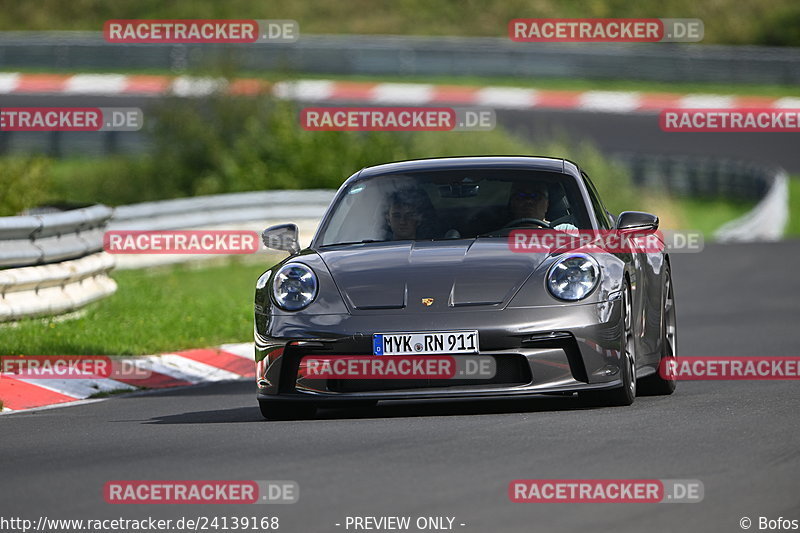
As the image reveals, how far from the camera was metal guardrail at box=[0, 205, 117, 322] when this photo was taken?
36.7 feet

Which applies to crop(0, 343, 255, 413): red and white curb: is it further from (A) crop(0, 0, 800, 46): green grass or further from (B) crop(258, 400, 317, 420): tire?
(A) crop(0, 0, 800, 46): green grass

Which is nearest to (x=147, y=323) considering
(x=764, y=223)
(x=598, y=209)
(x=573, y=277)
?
(x=598, y=209)

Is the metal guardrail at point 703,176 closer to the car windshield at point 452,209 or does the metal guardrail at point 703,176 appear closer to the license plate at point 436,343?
the car windshield at point 452,209

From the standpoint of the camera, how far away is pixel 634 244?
8969 millimetres

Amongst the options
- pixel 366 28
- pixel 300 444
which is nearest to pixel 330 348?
pixel 300 444

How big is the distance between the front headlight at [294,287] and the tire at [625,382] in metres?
1.41

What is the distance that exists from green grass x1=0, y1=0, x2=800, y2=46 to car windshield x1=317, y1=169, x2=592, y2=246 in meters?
33.7

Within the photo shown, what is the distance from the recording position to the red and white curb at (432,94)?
3388 centimetres

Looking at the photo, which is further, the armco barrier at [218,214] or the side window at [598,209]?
the armco barrier at [218,214]

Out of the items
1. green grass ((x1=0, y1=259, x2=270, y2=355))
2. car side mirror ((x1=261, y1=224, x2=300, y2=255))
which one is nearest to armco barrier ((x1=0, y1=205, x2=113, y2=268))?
green grass ((x1=0, y1=259, x2=270, y2=355))

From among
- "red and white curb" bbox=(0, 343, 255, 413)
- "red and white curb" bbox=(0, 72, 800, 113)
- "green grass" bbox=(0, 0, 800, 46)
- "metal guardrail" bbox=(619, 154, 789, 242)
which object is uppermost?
"green grass" bbox=(0, 0, 800, 46)

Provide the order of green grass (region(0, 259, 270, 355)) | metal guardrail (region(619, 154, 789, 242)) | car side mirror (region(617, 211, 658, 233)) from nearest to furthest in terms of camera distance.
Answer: car side mirror (region(617, 211, 658, 233)) → green grass (region(0, 259, 270, 355)) → metal guardrail (region(619, 154, 789, 242))

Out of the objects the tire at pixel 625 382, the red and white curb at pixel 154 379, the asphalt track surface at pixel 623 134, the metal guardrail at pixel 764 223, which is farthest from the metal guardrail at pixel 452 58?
the tire at pixel 625 382

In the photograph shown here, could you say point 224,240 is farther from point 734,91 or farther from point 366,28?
point 366,28
